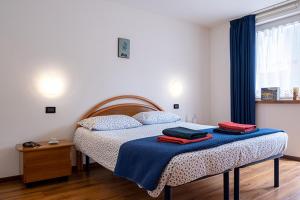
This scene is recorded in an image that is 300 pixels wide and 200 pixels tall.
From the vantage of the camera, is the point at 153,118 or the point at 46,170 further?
the point at 153,118

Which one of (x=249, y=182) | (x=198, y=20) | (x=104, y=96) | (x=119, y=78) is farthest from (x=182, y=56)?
(x=249, y=182)


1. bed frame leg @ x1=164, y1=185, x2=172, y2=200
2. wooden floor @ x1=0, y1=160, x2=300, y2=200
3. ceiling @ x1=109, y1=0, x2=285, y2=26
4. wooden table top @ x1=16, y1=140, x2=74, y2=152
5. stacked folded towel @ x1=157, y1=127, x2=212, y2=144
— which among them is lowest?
wooden floor @ x1=0, y1=160, x2=300, y2=200

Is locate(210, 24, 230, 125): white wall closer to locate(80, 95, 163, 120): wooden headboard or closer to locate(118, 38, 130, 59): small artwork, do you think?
locate(80, 95, 163, 120): wooden headboard

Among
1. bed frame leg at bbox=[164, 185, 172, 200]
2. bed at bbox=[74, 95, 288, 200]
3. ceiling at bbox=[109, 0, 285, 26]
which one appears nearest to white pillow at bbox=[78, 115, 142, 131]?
bed at bbox=[74, 95, 288, 200]

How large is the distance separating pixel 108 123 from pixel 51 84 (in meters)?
0.89

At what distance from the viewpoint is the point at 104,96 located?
3.53 m

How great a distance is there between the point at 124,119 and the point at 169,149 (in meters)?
1.47

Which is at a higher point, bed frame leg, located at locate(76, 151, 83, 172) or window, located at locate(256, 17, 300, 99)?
window, located at locate(256, 17, 300, 99)

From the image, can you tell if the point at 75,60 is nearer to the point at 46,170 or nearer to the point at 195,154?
the point at 46,170

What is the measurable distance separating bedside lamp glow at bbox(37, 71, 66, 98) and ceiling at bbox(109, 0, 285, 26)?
1.45 meters

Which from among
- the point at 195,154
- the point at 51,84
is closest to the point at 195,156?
the point at 195,154

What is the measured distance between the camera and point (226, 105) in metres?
4.63

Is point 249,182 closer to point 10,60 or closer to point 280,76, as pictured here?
point 280,76

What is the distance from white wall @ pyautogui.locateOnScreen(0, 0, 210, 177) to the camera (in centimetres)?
283
